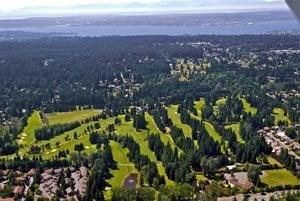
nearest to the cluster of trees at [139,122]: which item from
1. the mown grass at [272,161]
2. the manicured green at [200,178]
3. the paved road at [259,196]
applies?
the mown grass at [272,161]

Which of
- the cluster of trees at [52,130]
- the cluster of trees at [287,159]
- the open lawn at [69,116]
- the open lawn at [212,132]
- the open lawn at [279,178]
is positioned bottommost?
the open lawn at [69,116]

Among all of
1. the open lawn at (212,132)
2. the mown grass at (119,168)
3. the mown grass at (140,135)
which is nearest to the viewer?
the mown grass at (119,168)

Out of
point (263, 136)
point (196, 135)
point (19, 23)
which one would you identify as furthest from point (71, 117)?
point (19, 23)

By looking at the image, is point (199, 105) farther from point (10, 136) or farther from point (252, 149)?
point (10, 136)

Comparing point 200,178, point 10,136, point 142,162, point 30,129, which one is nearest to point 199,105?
point 30,129

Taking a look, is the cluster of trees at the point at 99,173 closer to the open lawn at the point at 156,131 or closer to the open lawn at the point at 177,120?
the open lawn at the point at 156,131

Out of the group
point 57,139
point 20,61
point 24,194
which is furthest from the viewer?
point 20,61

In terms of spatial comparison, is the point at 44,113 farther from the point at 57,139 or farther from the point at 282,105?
the point at 282,105
